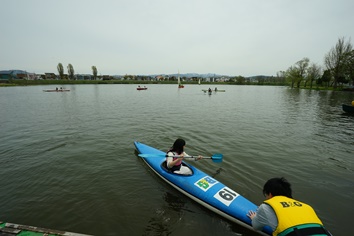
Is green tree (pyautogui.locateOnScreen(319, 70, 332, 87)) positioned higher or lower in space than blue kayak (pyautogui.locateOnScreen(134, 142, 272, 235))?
higher

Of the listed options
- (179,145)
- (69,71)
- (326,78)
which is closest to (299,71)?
(326,78)

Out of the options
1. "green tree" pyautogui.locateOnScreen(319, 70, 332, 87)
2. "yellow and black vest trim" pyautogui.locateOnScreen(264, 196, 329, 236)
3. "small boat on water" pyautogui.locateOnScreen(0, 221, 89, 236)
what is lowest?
"small boat on water" pyautogui.locateOnScreen(0, 221, 89, 236)

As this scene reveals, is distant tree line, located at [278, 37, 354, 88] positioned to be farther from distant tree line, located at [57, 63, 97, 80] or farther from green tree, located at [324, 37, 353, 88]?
distant tree line, located at [57, 63, 97, 80]

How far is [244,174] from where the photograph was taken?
666 cm

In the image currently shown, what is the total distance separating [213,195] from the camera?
4746mm

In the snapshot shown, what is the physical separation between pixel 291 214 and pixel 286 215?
69 mm

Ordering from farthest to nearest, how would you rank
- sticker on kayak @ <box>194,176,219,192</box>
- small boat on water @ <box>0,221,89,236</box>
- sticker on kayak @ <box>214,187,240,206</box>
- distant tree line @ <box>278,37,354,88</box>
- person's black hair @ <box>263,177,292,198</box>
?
distant tree line @ <box>278,37,354,88</box>, sticker on kayak @ <box>194,176,219,192</box>, sticker on kayak @ <box>214,187,240,206</box>, small boat on water @ <box>0,221,89,236</box>, person's black hair @ <box>263,177,292,198</box>

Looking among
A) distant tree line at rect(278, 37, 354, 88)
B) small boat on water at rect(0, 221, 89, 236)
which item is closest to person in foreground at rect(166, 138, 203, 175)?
small boat on water at rect(0, 221, 89, 236)

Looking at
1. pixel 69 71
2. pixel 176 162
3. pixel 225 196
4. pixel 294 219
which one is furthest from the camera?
pixel 69 71

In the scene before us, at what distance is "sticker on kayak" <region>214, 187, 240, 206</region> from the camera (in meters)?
4.52

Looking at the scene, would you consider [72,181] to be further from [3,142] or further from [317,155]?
[317,155]

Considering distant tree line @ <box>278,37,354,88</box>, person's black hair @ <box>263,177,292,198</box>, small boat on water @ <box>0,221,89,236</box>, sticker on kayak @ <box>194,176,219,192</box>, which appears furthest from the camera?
distant tree line @ <box>278,37,354,88</box>

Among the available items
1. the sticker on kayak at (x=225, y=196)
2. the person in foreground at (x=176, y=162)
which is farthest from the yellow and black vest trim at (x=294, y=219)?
the person in foreground at (x=176, y=162)

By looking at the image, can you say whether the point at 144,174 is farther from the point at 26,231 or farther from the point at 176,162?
the point at 26,231
